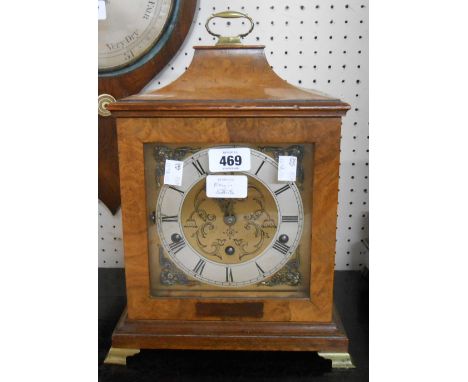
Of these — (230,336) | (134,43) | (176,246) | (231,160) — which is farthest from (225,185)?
(134,43)

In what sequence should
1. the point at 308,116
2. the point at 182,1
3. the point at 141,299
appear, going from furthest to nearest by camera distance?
the point at 182,1 < the point at 141,299 < the point at 308,116

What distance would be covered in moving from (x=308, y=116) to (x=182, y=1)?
1.90 ft

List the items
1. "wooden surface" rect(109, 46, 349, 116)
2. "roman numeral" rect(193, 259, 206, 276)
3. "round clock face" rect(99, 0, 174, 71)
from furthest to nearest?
1. "round clock face" rect(99, 0, 174, 71)
2. "roman numeral" rect(193, 259, 206, 276)
3. "wooden surface" rect(109, 46, 349, 116)

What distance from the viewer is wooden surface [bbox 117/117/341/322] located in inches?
34.5

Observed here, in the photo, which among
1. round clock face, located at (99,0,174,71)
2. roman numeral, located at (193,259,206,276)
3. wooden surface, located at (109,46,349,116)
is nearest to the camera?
wooden surface, located at (109,46,349,116)

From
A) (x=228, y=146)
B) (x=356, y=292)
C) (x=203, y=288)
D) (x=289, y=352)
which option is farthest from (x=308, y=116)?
(x=356, y=292)

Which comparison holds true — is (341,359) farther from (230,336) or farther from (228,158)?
(228,158)

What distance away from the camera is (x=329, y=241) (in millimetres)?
921

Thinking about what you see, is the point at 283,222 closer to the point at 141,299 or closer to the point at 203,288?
the point at 203,288

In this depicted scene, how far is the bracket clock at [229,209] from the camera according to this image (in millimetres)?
877

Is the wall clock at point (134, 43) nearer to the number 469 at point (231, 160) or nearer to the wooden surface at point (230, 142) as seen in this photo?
the wooden surface at point (230, 142)

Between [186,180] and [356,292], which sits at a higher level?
[186,180]

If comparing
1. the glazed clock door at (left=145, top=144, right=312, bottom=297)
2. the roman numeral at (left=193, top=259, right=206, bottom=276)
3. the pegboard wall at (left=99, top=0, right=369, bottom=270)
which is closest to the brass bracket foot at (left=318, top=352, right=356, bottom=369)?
the glazed clock door at (left=145, top=144, right=312, bottom=297)

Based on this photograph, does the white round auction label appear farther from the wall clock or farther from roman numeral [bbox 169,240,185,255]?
the wall clock
